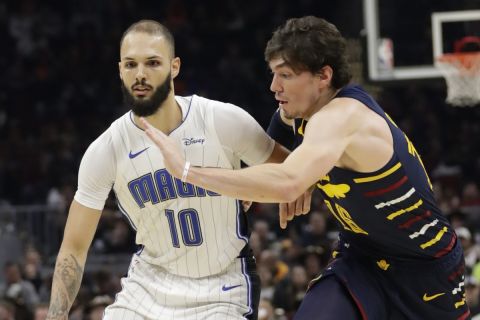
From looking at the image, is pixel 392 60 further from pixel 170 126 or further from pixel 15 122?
pixel 15 122

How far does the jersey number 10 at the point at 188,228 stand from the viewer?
5.45 m

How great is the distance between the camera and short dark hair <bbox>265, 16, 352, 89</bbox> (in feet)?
16.2

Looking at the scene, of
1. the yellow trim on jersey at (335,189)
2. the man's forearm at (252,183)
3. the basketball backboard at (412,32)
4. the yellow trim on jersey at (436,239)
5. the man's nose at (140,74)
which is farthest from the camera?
the basketball backboard at (412,32)

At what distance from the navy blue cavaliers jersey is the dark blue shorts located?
0.24ft

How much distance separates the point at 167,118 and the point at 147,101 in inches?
9.0

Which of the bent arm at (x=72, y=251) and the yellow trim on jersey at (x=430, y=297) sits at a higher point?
the bent arm at (x=72, y=251)

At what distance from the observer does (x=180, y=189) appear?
5426 mm

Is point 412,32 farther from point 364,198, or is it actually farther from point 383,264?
point 364,198

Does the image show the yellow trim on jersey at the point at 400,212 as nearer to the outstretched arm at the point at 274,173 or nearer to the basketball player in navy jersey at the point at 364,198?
the basketball player in navy jersey at the point at 364,198

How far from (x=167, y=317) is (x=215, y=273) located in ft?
1.19

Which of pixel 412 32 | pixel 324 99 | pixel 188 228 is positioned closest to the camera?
pixel 324 99

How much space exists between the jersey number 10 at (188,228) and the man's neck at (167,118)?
1.56ft

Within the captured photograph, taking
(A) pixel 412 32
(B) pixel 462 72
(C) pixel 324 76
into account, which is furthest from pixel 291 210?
(A) pixel 412 32

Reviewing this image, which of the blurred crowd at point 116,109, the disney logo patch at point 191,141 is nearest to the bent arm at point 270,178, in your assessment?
the disney logo patch at point 191,141
